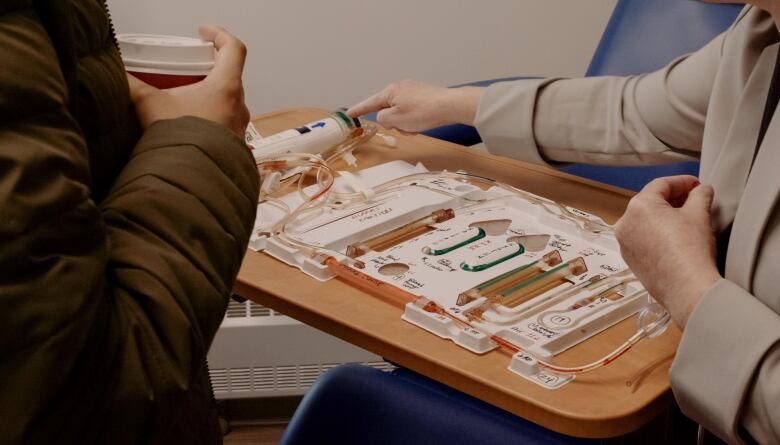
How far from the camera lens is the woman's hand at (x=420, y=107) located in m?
1.48

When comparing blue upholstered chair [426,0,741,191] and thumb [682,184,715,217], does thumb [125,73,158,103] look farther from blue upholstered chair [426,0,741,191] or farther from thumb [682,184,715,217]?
blue upholstered chair [426,0,741,191]

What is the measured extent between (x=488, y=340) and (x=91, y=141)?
44 centimetres

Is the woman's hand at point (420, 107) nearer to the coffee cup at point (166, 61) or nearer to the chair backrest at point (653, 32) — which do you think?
the chair backrest at point (653, 32)

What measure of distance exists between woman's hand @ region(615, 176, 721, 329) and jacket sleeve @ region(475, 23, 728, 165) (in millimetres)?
250

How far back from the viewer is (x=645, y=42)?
1.67 metres

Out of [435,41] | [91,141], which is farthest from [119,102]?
[435,41]

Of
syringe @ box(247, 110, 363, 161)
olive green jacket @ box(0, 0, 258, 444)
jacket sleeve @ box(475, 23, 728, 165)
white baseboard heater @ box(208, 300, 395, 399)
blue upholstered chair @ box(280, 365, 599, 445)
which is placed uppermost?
olive green jacket @ box(0, 0, 258, 444)

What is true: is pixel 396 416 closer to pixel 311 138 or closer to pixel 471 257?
pixel 471 257

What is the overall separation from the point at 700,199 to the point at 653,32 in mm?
699

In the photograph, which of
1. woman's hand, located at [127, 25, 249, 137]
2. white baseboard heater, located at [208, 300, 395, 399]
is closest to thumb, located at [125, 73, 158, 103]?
woman's hand, located at [127, 25, 249, 137]

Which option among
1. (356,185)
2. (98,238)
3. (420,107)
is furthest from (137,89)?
(420,107)

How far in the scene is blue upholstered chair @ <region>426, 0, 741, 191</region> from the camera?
5.18 feet

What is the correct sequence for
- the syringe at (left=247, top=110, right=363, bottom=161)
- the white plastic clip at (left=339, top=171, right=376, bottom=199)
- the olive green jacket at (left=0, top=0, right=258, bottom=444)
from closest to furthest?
1. the olive green jacket at (left=0, top=0, right=258, bottom=444)
2. the white plastic clip at (left=339, top=171, right=376, bottom=199)
3. the syringe at (left=247, top=110, right=363, bottom=161)

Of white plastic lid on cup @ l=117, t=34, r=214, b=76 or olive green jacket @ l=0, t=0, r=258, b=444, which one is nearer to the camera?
olive green jacket @ l=0, t=0, r=258, b=444
